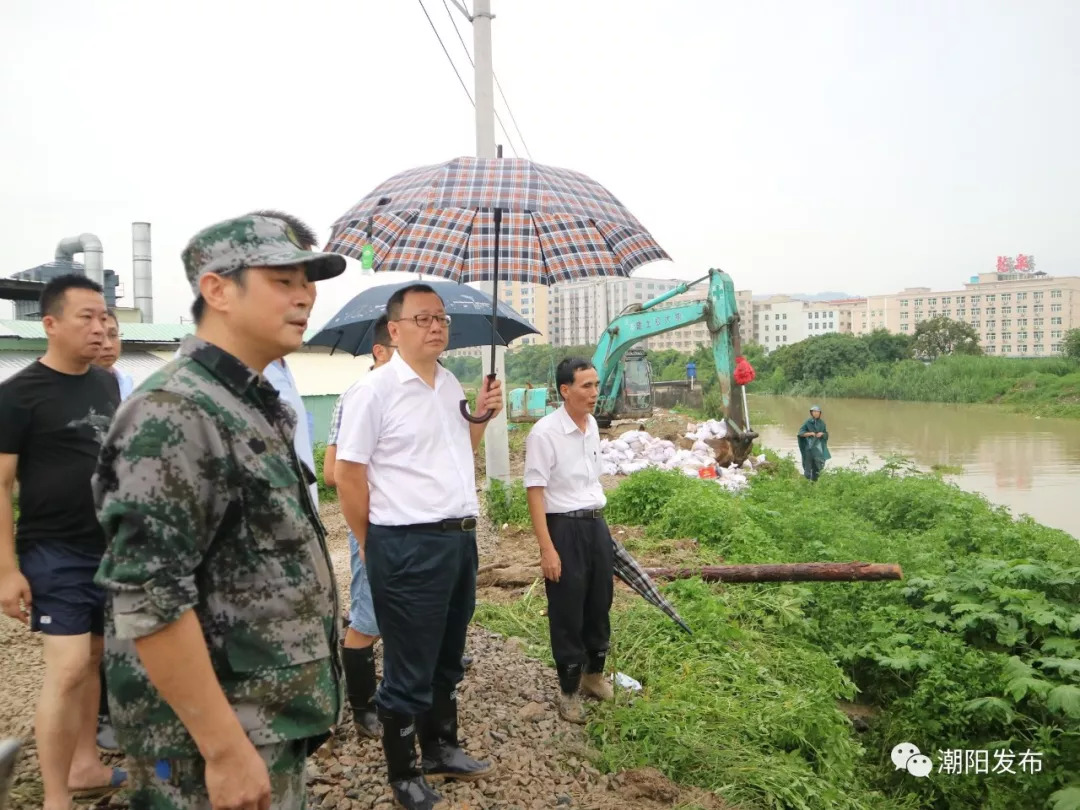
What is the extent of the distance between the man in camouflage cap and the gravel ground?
150 cm

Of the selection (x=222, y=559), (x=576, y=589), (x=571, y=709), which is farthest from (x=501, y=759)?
(x=222, y=559)

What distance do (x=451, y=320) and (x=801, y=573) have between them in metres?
2.77

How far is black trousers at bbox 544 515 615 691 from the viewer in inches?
137

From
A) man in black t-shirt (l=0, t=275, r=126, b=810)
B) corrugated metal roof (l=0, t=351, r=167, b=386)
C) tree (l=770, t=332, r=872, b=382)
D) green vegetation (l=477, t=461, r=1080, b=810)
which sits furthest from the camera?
tree (l=770, t=332, r=872, b=382)

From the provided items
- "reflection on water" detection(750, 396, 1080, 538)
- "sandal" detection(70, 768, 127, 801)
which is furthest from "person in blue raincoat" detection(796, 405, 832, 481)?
"sandal" detection(70, 768, 127, 801)

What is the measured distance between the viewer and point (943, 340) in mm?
52375

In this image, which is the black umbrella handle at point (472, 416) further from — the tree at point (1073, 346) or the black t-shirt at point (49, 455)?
the tree at point (1073, 346)

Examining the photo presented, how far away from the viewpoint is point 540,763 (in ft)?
10.3

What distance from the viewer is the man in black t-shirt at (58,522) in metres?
2.34

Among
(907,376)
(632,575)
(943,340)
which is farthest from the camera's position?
(943,340)

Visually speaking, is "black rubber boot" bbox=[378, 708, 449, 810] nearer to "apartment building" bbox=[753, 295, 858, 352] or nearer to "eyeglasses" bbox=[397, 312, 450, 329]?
"eyeglasses" bbox=[397, 312, 450, 329]

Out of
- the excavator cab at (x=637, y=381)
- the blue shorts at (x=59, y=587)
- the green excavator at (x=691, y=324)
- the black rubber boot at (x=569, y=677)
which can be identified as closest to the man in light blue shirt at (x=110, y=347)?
the blue shorts at (x=59, y=587)

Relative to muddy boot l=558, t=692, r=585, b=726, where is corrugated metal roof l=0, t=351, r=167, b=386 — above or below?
above

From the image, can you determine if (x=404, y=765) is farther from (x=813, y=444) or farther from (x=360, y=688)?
(x=813, y=444)
